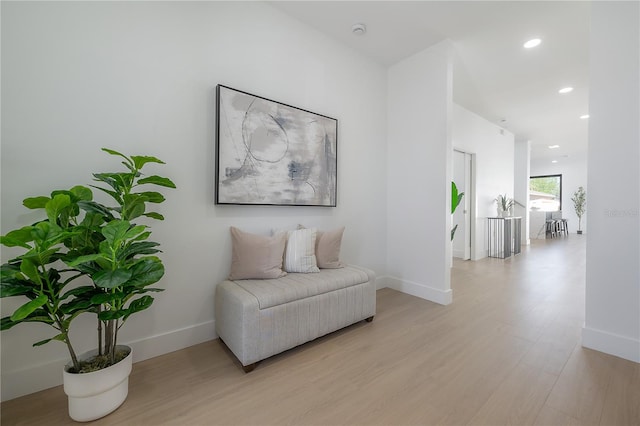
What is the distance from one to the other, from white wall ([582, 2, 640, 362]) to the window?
10.3 meters

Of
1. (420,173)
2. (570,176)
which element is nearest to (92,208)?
(420,173)

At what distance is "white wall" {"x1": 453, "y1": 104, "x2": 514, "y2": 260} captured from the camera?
4.87 meters

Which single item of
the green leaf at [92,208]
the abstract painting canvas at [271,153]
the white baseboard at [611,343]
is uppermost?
the abstract painting canvas at [271,153]

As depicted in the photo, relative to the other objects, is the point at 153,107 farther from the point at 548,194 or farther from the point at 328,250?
the point at 548,194

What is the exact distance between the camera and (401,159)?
3352mm

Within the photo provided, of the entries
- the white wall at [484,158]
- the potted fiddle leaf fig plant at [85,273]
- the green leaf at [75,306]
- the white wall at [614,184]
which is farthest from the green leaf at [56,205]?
the white wall at [484,158]

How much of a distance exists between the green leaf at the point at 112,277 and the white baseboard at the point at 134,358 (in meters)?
0.90

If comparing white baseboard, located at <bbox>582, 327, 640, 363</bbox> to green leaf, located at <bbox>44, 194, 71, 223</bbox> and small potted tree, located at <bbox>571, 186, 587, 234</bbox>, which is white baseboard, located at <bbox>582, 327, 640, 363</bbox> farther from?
small potted tree, located at <bbox>571, 186, 587, 234</bbox>

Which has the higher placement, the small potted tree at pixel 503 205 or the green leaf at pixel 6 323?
the small potted tree at pixel 503 205

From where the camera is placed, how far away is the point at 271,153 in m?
2.38

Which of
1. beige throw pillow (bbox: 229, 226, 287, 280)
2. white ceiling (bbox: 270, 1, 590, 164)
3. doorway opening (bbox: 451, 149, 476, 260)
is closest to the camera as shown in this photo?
beige throw pillow (bbox: 229, 226, 287, 280)

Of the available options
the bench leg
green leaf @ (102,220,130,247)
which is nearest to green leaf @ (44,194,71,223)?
green leaf @ (102,220,130,247)

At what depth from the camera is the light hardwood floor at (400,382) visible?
4.37 feet

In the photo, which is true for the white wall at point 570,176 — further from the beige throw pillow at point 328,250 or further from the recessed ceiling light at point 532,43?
the beige throw pillow at point 328,250
